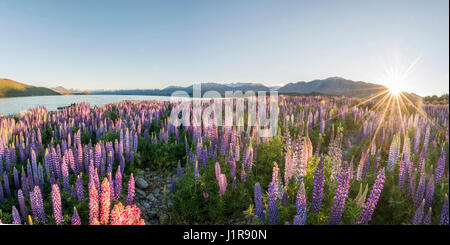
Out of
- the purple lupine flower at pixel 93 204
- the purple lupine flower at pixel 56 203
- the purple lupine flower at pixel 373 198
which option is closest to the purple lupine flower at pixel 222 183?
the purple lupine flower at pixel 93 204

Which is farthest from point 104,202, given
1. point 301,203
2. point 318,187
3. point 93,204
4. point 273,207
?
point 318,187

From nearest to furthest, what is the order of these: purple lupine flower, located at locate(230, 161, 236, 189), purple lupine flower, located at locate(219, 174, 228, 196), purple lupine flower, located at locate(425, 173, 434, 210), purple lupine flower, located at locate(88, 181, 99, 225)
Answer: purple lupine flower, located at locate(88, 181, 99, 225) < purple lupine flower, located at locate(425, 173, 434, 210) < purple lupine flower, located at locate(219, 174, 228, 196) < purple lupine flower, located at locate(230, 161, 236, 189)

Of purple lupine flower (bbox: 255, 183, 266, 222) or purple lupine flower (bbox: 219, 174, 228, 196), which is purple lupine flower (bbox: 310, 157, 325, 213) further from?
purple lupine flower (bbox: 219, 174, 228, 196)

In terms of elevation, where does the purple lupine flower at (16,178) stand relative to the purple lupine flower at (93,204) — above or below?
below

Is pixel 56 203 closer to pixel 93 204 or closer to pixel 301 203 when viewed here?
pixel 93 204

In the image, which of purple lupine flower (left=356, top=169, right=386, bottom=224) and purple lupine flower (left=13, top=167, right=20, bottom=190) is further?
purple lupine flower (left=13, top=167, right=20, bottom=190)

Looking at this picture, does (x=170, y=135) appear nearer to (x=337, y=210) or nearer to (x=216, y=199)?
(x=216, y=199)

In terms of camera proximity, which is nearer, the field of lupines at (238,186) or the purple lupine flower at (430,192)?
the field of lupines at (238,186)

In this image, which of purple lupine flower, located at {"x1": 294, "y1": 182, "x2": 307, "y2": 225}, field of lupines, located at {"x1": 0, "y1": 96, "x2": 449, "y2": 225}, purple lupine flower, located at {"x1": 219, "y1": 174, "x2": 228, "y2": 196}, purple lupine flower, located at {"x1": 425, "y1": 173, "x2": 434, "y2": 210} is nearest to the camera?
purple lupine flower, located at {"x1": 294, "y1": 182, "x2": 307, "y2": 225}

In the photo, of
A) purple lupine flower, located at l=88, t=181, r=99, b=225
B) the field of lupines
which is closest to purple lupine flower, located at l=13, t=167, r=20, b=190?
the field of lupines

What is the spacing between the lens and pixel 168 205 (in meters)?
4.00

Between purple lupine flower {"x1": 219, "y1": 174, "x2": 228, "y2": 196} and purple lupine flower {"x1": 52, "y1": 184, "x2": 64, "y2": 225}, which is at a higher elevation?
purple lupine flower {"x1": 52, "y1": 184, "x2": 64, "y2": 225}

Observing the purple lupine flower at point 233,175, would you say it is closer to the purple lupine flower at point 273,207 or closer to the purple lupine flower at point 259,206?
the purple lupine flower at point 259,206
